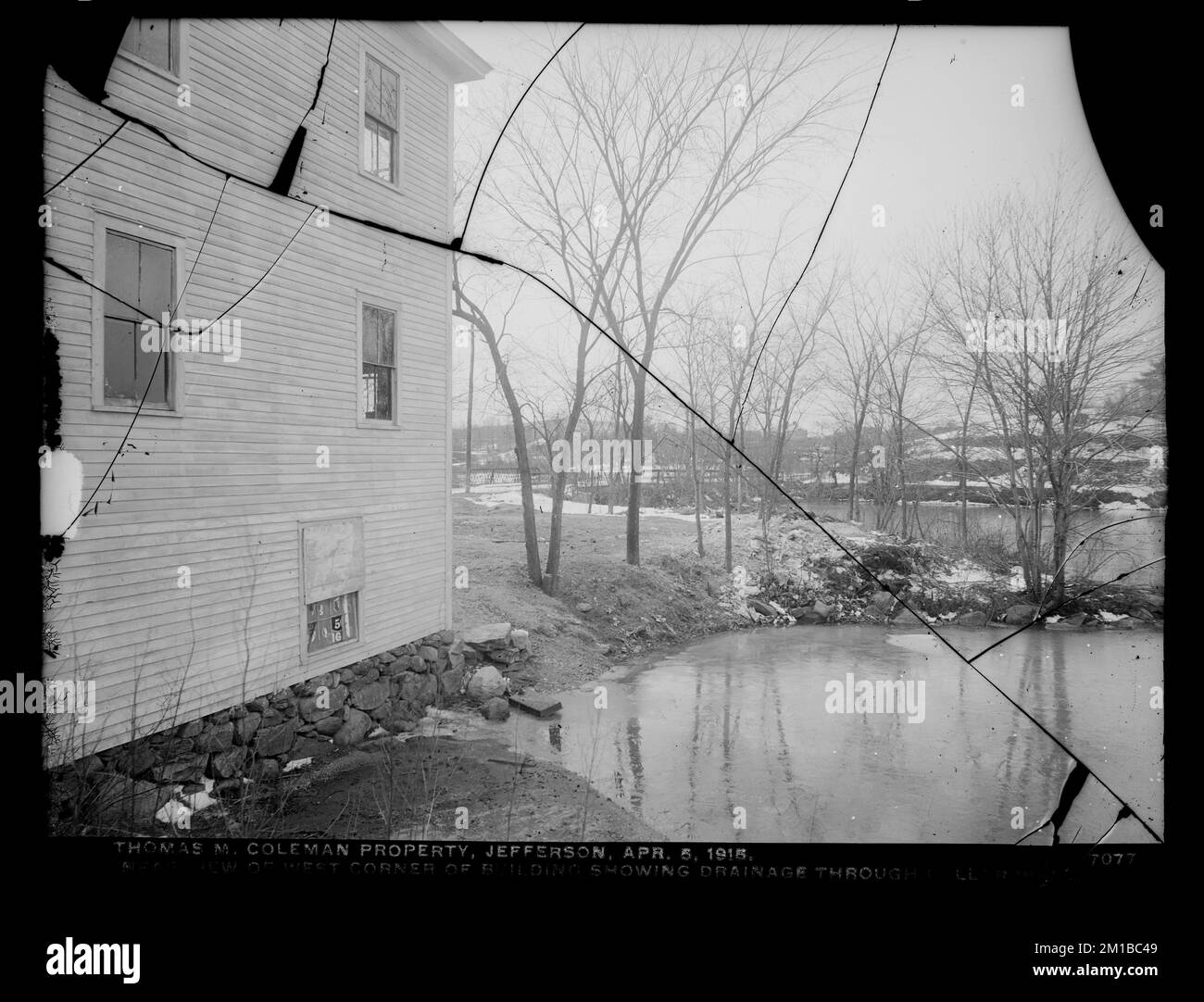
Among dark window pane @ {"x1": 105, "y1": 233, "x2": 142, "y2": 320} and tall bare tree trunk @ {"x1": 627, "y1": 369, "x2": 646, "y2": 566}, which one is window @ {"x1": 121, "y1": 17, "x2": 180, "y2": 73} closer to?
dark window pane @ {"x1": 105, "y1": 233, "x2": 142, "y2": 320}

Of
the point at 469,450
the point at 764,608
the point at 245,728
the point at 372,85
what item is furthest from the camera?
the point at 764,608

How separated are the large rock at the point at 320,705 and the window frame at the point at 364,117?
7.22ft

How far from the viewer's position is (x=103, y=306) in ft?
5.33

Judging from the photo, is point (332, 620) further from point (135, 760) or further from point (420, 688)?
point (135, 760)

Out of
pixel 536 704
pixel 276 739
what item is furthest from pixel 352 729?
pixel 536 704

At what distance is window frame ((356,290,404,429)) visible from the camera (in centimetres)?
208

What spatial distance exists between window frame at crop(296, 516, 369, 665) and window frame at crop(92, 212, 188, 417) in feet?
2.06

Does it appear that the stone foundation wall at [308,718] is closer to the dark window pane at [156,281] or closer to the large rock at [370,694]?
the large rock at [370,694]

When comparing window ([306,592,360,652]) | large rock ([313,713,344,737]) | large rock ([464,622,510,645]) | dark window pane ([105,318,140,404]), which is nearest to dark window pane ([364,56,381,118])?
dark window pane ([105,318,140,404])

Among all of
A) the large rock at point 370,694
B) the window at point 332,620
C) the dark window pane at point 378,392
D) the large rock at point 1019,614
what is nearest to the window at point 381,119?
the dark window pane at point 378,392

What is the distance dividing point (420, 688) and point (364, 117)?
2.61 m

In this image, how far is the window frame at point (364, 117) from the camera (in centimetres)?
175
